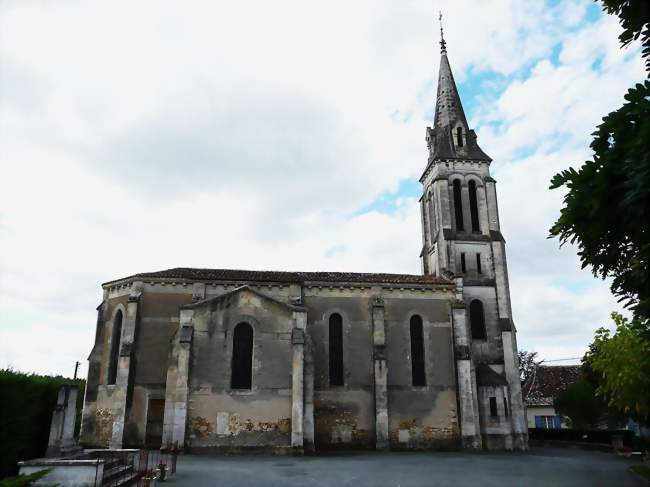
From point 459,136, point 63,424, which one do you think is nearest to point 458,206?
point 459,136

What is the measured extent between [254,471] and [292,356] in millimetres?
7349

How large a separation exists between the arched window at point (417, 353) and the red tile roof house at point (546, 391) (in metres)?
14.3

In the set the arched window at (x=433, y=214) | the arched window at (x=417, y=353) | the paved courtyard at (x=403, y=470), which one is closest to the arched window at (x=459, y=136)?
the arched window at (x=433, y=214)

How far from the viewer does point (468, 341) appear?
27062 millimetres

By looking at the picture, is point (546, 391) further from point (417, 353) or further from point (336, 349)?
point (336, 349)

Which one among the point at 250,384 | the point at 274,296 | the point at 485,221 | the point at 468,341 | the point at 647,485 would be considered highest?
the point at 485,221

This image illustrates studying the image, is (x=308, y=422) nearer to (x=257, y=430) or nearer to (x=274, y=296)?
(x=257, y=430)

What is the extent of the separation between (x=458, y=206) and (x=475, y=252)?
351cm

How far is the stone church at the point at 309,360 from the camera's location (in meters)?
22.7

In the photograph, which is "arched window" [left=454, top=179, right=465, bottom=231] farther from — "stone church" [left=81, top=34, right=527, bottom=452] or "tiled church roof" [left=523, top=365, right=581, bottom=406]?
"tiled church roof" [left=523, top=365, right=581, bottom=406]

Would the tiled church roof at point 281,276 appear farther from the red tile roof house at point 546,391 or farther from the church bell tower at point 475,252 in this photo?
the red tile roof house at point 546,391

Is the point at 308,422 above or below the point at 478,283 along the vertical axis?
below

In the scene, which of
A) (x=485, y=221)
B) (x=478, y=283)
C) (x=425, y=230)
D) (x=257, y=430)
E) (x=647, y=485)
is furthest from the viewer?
(x=425, y=230)

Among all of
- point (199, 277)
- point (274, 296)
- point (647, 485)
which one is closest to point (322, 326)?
point (274, 296)
